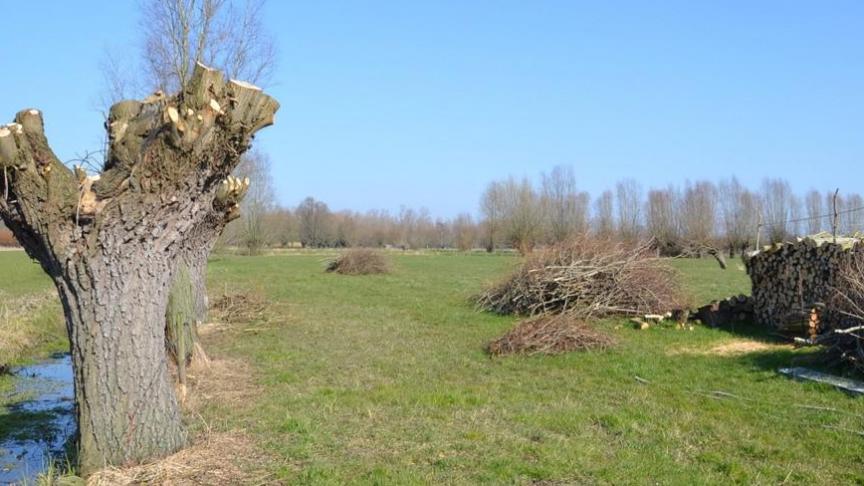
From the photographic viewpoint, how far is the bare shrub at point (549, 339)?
436 inches

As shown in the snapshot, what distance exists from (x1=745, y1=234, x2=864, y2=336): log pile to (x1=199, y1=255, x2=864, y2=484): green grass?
3.15 feet

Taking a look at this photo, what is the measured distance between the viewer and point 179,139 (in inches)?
210

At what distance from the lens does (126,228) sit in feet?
18.0

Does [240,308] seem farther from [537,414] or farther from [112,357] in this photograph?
[112,357]

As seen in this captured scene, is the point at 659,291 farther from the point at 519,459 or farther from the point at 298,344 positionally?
the point at 519,459

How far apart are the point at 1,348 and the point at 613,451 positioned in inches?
437

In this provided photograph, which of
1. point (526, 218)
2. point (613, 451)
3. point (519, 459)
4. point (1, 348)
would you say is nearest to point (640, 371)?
point (613, 451)

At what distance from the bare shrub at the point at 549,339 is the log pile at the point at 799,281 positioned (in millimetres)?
3000

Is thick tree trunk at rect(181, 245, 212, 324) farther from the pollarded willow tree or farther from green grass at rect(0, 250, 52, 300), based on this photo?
green grass at rect(0, 250, 52, 300)

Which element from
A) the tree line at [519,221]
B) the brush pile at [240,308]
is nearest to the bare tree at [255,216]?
the tree line at [519,221]

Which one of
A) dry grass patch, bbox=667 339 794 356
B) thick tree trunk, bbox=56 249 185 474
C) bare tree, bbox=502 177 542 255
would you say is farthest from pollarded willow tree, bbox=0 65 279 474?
bare tree, bbox=502 177 542 255

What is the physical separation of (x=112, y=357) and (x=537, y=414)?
4.10 m

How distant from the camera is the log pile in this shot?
10617 millimetres

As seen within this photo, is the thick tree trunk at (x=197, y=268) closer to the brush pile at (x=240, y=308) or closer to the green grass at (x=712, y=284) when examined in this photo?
the brush pile at (x=240, y=308)
